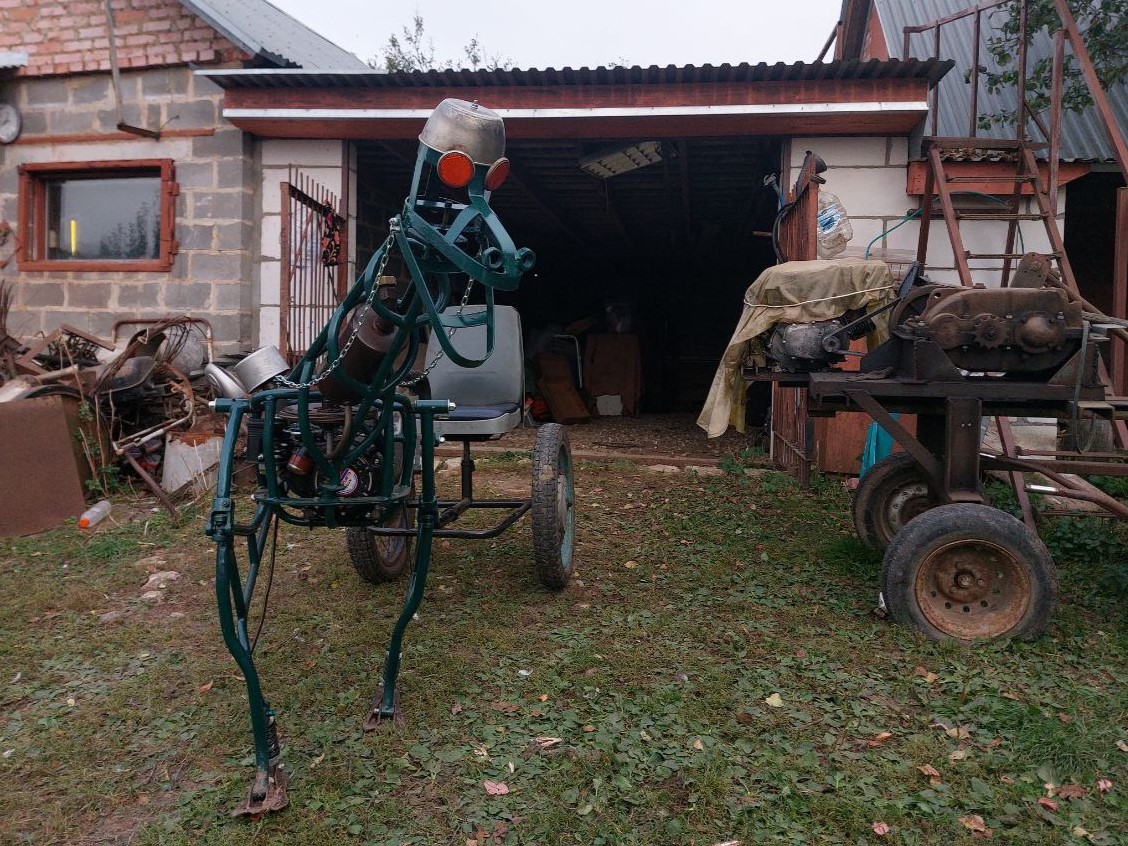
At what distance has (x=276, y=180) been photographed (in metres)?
7.50

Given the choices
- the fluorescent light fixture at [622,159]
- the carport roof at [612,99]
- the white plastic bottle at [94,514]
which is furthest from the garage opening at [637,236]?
the white plastic bottle at [94,514]

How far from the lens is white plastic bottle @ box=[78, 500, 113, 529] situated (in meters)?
5.50

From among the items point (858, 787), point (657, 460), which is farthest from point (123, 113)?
point (858, 787)

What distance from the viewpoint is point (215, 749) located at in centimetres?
271

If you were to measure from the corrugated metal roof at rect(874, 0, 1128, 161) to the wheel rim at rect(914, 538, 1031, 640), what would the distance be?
5917 millimetres

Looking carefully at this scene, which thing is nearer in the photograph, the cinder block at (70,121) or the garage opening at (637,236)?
the cinder block at (70,121)

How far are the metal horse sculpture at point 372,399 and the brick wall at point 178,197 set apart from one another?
504 cm

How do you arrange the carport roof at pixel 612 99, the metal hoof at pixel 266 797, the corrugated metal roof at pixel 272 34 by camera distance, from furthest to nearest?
1. the corrugated metal roof at pixel 272 34
2. the carport roof at pixel 612 99
3. the metal hoof at pixel 266 797

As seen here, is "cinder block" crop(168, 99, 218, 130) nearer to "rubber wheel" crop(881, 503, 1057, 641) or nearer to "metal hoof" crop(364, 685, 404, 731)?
"metal hoof" crop(364, 685, 404, 731)

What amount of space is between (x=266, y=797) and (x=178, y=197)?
657 cm

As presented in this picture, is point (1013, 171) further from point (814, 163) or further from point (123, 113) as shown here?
point (123, 113)

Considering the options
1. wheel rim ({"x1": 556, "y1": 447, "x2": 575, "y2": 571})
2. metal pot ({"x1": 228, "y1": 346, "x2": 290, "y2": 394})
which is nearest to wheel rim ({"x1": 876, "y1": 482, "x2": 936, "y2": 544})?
wheel rim ({"x1": 556, "y1": 447, "x2": 575, "y2": 571})

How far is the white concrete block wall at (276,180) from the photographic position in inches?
294

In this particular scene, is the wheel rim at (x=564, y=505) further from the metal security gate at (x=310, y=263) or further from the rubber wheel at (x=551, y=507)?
the metal security gate at (x=310, y=263)
